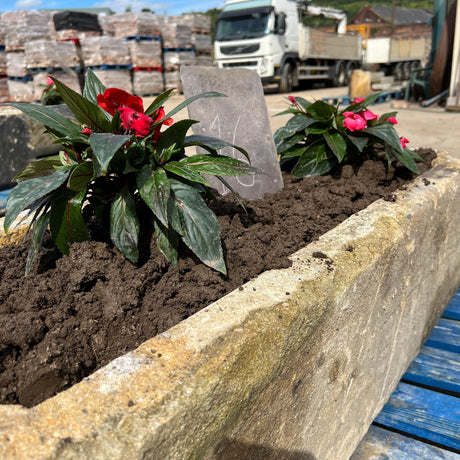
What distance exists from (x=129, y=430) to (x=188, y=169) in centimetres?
80

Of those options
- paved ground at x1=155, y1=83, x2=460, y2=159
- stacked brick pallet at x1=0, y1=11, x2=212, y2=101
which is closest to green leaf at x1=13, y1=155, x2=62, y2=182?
paved ground at x1=155, y1=83, x2=460, y2=159

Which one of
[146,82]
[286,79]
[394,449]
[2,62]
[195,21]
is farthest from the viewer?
[286,79]

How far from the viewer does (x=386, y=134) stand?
2287mm

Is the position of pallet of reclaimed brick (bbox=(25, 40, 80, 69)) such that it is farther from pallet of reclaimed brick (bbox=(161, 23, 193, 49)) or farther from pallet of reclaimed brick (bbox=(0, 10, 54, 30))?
pallet of reclaimed brick (bbox=(161, 23, 193, 49))

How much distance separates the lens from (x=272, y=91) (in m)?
15.8

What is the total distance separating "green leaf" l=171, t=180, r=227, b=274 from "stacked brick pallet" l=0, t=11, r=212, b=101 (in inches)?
402

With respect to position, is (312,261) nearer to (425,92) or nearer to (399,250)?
(399,250)

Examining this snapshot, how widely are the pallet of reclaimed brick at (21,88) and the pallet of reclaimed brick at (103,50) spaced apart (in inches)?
62.0

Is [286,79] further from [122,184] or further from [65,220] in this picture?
[65,220]

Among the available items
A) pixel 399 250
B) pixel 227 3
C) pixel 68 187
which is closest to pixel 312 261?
pixel 399 250

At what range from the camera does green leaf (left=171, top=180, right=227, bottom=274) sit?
4.34 feet

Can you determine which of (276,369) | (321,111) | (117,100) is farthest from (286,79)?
(276,369)

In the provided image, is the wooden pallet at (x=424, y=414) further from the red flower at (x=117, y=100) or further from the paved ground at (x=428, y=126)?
the paved ground at (x=428, y=126)

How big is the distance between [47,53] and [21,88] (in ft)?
4.21
